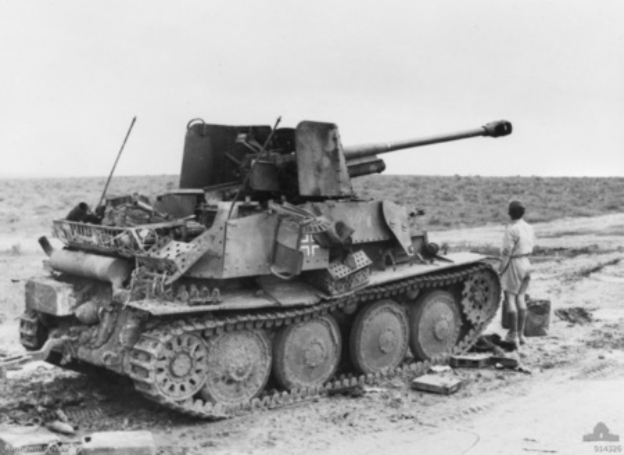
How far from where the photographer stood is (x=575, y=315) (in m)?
13.1

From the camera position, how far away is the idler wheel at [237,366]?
8047 millimetres

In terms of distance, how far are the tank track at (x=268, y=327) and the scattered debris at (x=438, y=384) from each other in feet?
1.84

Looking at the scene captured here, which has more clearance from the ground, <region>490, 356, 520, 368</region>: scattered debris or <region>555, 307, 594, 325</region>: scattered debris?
<region>555, 307, 594, 325</region>: scattered debris

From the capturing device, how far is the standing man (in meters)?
11.0

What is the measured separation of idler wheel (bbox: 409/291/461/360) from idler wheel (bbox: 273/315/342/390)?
1.39 metres

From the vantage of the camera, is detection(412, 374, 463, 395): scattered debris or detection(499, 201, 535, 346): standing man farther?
detection(499, 201, 535, 346): standing man

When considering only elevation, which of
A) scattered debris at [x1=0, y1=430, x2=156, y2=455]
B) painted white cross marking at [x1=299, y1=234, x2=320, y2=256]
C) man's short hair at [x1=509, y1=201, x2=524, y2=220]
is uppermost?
man's short hair at [x1=509, y1=201, x2=524, y2=220]

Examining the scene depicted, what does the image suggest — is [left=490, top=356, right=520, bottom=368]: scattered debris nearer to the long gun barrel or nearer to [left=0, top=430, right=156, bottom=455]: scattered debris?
the long gun barrel

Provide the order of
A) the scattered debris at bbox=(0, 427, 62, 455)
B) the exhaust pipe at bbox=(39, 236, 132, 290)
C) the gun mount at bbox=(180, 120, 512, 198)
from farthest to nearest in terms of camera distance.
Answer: the gun mount at bbox=(180, 120, 512, 198), the exhaust pipe at bbox=(39, 236, 132, 290), the scattered debris at bbox=(0, 427, 62, 455)

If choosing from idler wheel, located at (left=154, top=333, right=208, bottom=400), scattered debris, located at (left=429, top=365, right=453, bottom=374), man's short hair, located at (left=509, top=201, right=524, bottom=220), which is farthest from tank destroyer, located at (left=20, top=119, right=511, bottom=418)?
man's short hair, located at (left=509, top=201, right=524, bottom=220)

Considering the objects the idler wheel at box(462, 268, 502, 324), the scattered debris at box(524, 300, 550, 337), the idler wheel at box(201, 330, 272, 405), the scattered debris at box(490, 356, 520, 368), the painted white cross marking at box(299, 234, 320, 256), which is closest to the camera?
the idler wheel at box(201, 330, 272, 405)

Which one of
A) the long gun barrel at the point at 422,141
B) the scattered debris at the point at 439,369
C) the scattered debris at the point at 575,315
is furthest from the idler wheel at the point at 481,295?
the scattered debris at the point at 575,315

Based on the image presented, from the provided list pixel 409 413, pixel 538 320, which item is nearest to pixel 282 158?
pixel 409 413

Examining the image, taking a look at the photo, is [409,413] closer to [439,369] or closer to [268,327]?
[268,327]
